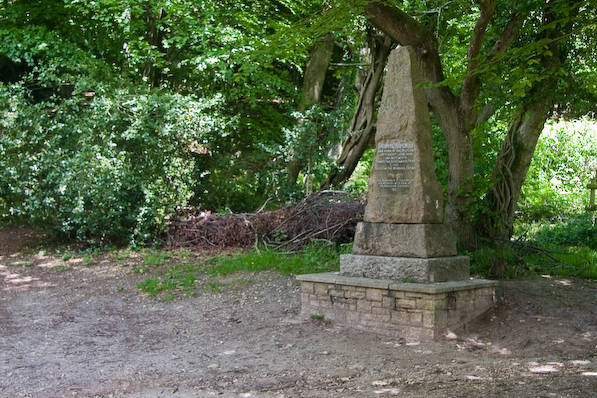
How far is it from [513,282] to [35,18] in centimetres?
1307

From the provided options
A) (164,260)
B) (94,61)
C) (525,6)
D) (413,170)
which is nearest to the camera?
(413,170)

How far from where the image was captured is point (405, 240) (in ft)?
27.3

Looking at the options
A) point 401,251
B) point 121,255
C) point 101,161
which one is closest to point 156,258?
point 121,255

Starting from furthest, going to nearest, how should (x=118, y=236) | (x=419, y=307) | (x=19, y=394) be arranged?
1. (x=118, y=236)
2. (x=419, y=307)
3. (x=19, y=394)

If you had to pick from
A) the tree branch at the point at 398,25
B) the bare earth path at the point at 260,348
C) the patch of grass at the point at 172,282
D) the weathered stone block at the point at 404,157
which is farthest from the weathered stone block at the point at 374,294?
the tree branch at the point at 398,25

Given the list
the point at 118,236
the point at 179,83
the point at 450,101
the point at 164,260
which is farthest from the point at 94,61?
the point at 450,101

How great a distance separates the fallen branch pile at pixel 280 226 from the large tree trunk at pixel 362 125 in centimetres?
159

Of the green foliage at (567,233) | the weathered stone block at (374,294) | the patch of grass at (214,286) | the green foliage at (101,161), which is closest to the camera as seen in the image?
the weathered stone block at (374,294)

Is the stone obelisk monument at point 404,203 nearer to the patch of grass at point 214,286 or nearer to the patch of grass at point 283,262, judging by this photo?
the patch of grass at point 283,262

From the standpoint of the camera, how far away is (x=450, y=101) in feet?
34.2

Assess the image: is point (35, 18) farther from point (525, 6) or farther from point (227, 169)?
point (525, 6)

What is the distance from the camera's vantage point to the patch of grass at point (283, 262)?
36.5 feet

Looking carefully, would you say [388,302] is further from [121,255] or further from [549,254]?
[121,255]

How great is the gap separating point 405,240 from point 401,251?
5.5 inches
